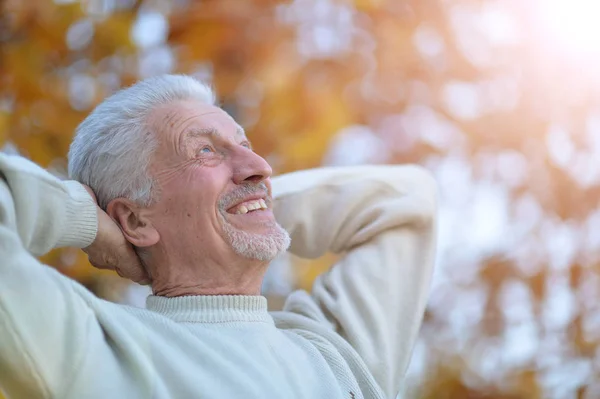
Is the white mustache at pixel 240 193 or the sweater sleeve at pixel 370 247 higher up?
the white mustache at pixel 240 193

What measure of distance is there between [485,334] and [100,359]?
7.38 feet

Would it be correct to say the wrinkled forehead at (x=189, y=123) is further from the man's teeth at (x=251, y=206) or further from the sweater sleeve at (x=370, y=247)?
the sweater sleeve at (x=370, y=247)

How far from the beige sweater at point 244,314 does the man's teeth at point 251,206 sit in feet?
0.50

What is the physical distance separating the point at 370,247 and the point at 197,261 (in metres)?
0.42

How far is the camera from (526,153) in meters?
3.29

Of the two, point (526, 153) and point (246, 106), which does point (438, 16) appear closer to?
point (526, 153)

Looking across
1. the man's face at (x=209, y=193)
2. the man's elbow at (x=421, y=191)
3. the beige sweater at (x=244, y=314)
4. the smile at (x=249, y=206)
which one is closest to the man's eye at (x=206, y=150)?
the man's face at (x=209, y=193)

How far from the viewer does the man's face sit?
1.53m

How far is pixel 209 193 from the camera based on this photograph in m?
1.55

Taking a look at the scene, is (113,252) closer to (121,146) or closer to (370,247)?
(121,146)

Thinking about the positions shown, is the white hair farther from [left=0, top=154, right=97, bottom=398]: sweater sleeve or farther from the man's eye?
[left=0, top=154, right=97, bottom=398]: sweater sleeve

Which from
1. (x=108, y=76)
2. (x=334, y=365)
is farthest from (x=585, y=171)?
(x=334, y=365)

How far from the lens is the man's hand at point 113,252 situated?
147 centimetres

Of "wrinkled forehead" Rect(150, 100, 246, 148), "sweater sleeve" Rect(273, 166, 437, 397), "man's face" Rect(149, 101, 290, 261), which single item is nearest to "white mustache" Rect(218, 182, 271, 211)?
"man's face" Rect(149, 101, 290, 261)
